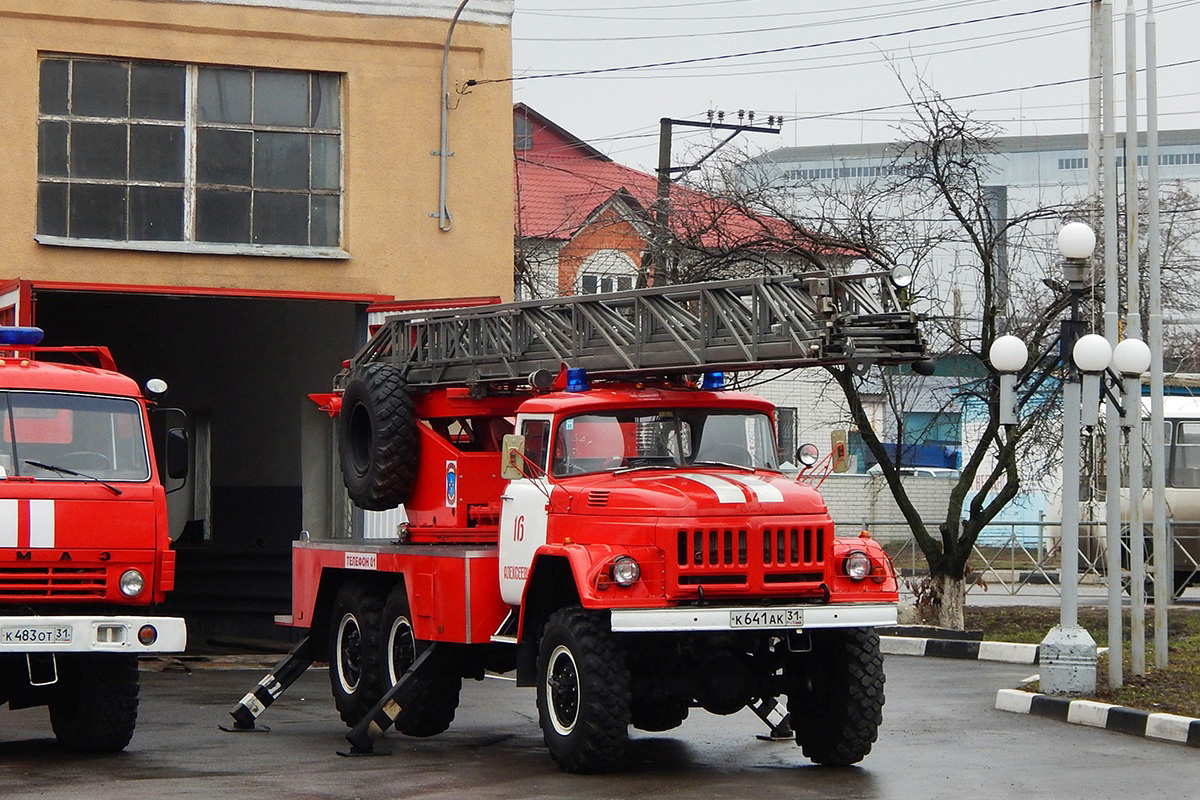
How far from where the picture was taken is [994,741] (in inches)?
484

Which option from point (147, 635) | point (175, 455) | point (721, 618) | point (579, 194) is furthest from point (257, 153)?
point (579, 194)

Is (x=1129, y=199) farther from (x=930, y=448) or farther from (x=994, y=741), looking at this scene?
(x=930, y=448)

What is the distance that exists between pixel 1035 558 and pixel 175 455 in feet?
68.1

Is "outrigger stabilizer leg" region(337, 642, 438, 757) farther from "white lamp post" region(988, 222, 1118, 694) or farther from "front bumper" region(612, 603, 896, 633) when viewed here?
"white lamp post" region(988, 222, 1118, 694)

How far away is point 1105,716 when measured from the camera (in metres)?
13.1

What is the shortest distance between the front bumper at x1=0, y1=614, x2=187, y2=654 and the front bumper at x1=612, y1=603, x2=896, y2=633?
9.70 ft

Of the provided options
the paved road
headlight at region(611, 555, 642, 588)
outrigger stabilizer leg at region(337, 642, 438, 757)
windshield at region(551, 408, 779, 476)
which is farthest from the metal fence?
headlight at region(611, 555, 642, 588)

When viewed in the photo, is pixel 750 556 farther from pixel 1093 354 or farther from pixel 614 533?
pixel 1093 354

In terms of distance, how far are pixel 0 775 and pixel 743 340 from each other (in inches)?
205

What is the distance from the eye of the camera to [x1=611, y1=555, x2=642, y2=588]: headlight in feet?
33.6

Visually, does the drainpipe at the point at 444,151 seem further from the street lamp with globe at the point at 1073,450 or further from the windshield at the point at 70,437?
the windshield at the point at 70,437

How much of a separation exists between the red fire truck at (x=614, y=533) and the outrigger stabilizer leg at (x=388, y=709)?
0.02m

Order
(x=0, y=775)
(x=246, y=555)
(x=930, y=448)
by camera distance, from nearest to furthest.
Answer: (x=0, y=775) → (x=246, y=555) → (x=930, y=448)

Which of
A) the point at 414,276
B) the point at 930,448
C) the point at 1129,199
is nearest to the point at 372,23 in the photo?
the point at 414,276
